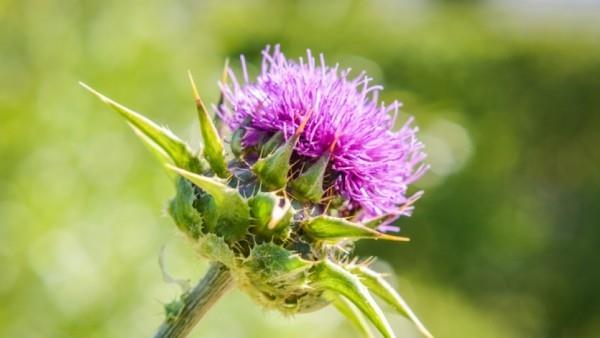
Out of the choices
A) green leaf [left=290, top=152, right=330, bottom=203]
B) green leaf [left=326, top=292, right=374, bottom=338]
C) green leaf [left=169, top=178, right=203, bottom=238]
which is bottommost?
green leaf [left=326, top=292, right=374, bottom=338]

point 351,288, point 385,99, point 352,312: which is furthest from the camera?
point 385,99

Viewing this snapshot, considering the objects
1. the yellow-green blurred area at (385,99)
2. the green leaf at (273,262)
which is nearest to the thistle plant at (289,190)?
the green leaf at (273,262)

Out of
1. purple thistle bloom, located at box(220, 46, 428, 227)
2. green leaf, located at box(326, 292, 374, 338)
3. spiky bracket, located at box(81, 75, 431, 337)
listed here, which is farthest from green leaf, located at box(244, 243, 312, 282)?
purple thistle bloom, located at box(220, 46, 428, 227)

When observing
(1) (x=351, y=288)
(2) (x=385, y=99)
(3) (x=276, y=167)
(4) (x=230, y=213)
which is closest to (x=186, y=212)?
(4) (x=230, y=213)

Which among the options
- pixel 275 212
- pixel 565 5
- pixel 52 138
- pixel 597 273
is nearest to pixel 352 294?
pixel 275 212

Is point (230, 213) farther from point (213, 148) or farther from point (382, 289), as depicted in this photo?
point (382, 289)

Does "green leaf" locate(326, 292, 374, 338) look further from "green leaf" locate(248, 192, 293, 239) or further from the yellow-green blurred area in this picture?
the yellow-green blurred area
